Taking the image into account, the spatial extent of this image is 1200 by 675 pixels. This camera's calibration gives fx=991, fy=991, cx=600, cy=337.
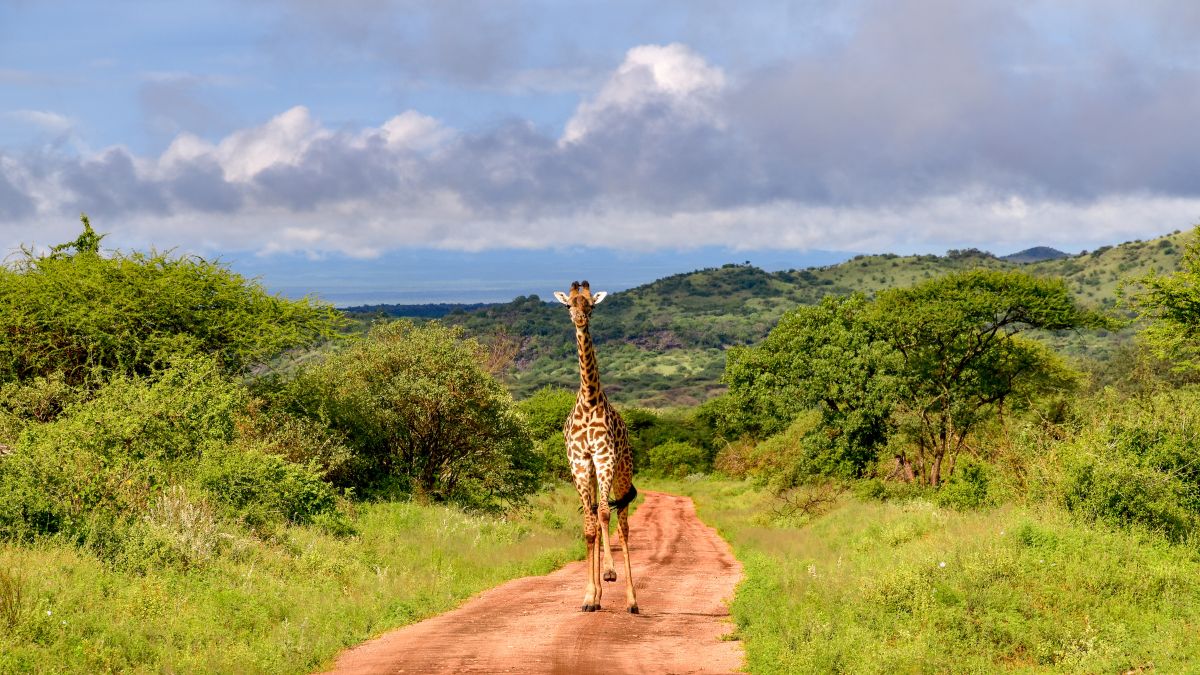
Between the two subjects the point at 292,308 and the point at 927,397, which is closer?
the point at 292,308

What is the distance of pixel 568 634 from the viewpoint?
14.7 m

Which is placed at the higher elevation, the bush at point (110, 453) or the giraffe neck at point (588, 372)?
the giraffe neck at point (588, 372)

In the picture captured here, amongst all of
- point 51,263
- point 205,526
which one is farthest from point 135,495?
point 51,263

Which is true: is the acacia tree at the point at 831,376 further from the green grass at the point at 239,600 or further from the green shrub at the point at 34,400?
the green shrub at the point at 34,400

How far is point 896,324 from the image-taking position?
44.8 metres

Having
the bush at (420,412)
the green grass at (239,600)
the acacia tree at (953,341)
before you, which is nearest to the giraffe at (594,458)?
the green grass at (239,600)

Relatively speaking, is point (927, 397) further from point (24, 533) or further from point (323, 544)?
point (24, 533)

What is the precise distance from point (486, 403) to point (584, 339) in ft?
61.8

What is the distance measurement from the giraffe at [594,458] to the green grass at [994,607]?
8.02 ft

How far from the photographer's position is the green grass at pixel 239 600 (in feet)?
41.7

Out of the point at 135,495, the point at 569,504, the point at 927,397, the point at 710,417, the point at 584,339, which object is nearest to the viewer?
the point at 584,339

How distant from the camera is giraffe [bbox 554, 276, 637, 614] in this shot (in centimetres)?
1695

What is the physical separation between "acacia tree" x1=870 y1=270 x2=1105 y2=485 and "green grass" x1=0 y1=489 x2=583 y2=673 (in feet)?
82.2

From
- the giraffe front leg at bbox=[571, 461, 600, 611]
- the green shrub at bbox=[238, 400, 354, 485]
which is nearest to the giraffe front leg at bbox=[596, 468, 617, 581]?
the giraffe front leg at bbox=[571, 461, 600, 611]
